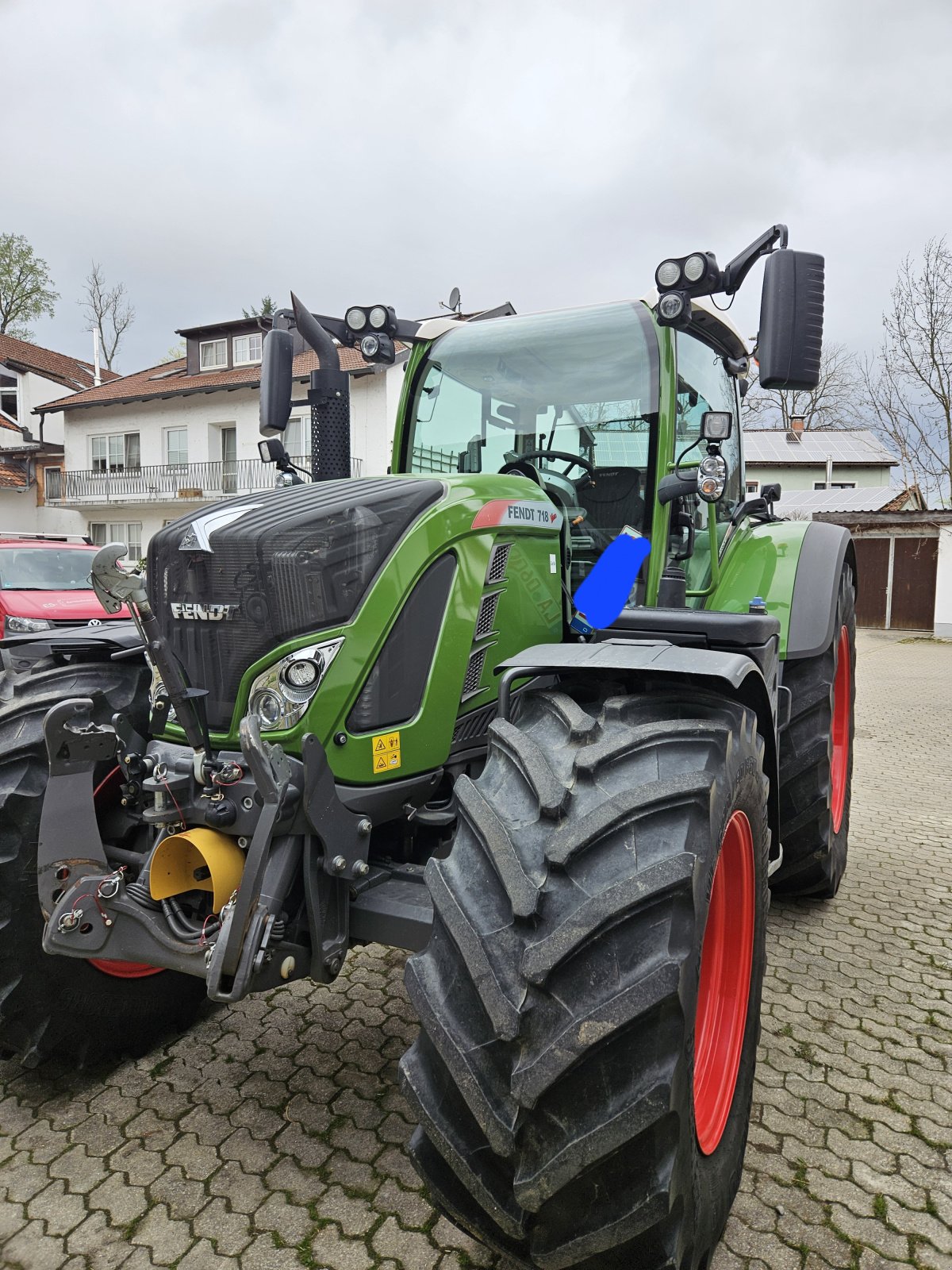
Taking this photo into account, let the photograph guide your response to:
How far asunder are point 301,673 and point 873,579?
69.3 ft

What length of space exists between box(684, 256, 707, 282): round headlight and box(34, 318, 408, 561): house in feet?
71.3

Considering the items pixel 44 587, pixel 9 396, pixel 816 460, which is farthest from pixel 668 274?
pixel 9 396

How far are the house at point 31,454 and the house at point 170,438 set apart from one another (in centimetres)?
69

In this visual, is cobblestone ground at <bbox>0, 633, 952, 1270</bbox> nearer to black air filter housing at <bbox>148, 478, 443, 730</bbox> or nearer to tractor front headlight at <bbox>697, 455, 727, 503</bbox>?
black air filter housing at <bbox>148, 478, 443, 730</bbox>

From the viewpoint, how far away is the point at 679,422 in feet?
9.84

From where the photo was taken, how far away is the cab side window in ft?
9.89

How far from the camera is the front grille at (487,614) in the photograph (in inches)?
92.8

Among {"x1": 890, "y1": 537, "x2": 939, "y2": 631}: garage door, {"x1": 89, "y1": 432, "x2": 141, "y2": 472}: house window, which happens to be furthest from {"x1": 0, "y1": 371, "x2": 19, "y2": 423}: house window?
{"x1": 890, "y1": 537, "x2": 939, "y2": 631}: garage door

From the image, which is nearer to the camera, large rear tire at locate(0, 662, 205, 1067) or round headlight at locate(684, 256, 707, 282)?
large rear tire at locate(0, 662, 205, 1067)

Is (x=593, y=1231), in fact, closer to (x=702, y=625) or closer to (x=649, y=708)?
(x=649, y=708)

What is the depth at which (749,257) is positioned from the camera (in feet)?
8.50

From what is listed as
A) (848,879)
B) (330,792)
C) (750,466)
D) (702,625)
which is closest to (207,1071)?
(330,792)

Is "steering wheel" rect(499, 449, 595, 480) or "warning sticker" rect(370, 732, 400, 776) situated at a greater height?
"steering wheel" rect(499, 449, 595, 480)

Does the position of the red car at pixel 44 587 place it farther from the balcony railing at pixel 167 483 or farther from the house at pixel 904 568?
the house at pixel 904 568
